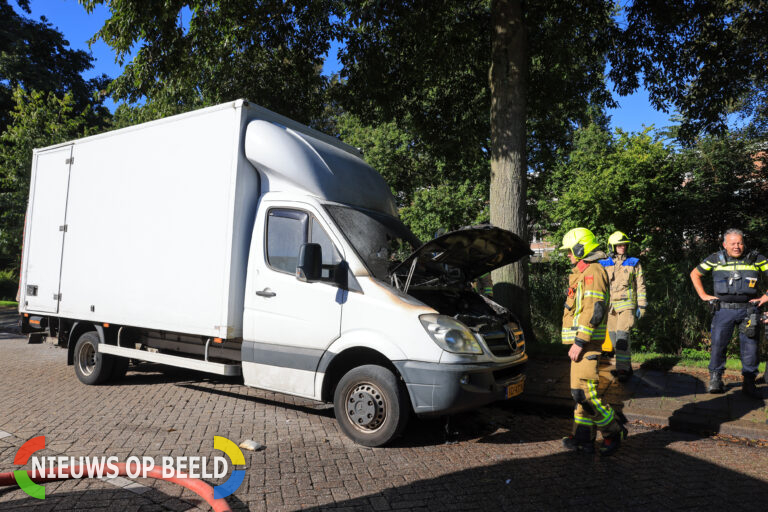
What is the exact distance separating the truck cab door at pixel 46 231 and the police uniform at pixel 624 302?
7662mm

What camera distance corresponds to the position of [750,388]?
5.64 m

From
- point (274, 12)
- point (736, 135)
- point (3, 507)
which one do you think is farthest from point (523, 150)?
point (736, 135)

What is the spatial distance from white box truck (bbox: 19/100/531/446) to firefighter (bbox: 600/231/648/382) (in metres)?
1.88

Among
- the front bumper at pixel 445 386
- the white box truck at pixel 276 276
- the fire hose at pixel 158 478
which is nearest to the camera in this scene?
the fire hose at pixel 158 478

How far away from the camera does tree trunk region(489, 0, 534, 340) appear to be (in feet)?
24.2

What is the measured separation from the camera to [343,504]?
3.29 metres

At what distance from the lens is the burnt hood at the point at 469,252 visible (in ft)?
15.9

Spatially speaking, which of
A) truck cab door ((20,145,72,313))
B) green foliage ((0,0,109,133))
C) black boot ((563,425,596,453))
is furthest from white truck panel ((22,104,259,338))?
green foliage ((0,0,109,133))

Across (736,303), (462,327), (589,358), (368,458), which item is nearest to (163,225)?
(368,458)

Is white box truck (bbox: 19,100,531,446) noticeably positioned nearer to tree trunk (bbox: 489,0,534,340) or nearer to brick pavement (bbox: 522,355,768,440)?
brick pavement (bbox: 522,355,768,440)

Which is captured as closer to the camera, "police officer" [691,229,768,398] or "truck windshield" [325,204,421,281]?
"truck windshield" [325,204,421,281]

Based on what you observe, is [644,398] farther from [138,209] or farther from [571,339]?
[138,209]

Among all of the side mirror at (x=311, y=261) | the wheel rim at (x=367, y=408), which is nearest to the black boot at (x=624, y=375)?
the wheel rim at (x=367, y=408)

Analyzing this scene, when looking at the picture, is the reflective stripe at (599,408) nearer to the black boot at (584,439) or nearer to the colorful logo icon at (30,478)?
the black boot at (584,439)
